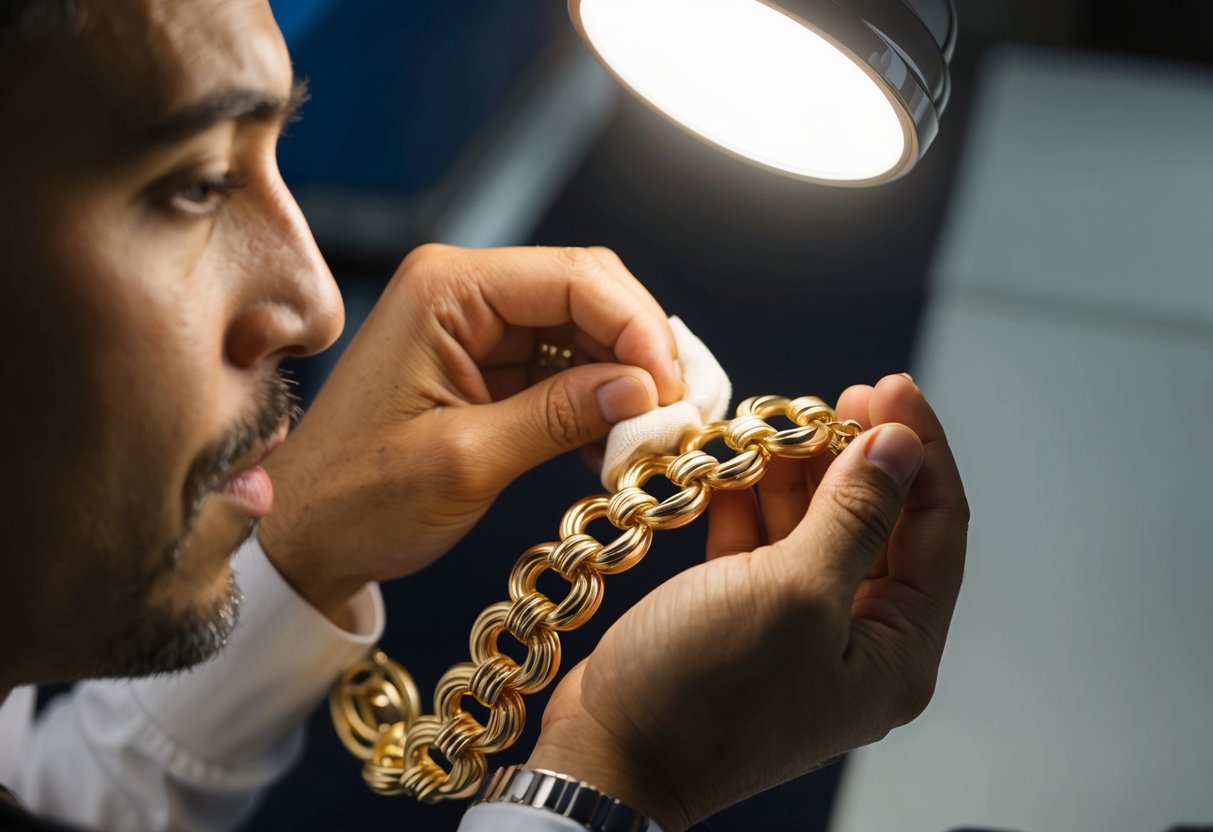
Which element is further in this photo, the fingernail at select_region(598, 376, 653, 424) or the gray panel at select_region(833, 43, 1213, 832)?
the gray panel at select_region(833, 43, 1213, 832)

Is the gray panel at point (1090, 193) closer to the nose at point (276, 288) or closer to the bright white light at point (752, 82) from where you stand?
the bright white light at point (752, 82)

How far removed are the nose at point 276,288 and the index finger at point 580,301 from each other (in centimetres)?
19

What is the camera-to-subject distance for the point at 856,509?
716mm

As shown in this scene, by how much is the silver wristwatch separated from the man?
1 cm

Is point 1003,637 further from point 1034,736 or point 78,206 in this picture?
point 78,206

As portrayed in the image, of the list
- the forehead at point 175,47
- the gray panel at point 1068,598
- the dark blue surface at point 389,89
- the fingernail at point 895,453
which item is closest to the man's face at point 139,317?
the forehead at point 175,47

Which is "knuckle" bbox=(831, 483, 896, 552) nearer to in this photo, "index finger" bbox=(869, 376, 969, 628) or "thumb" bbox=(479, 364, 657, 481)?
"index finger" bbox=(869, 376, 969, 628)

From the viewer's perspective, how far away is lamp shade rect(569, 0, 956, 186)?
84cm

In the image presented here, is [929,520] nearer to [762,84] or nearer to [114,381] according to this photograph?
[762,84]

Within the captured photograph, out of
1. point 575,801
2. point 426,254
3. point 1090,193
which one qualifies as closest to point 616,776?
point 575,801

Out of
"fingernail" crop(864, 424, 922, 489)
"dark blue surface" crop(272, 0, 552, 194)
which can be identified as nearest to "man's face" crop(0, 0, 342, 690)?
"fingernail" crop(864, 424, 922, 489)

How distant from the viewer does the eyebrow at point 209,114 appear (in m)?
0.66

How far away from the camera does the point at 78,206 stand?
26.2 inches

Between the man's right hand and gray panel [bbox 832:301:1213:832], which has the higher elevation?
the man's right hand
